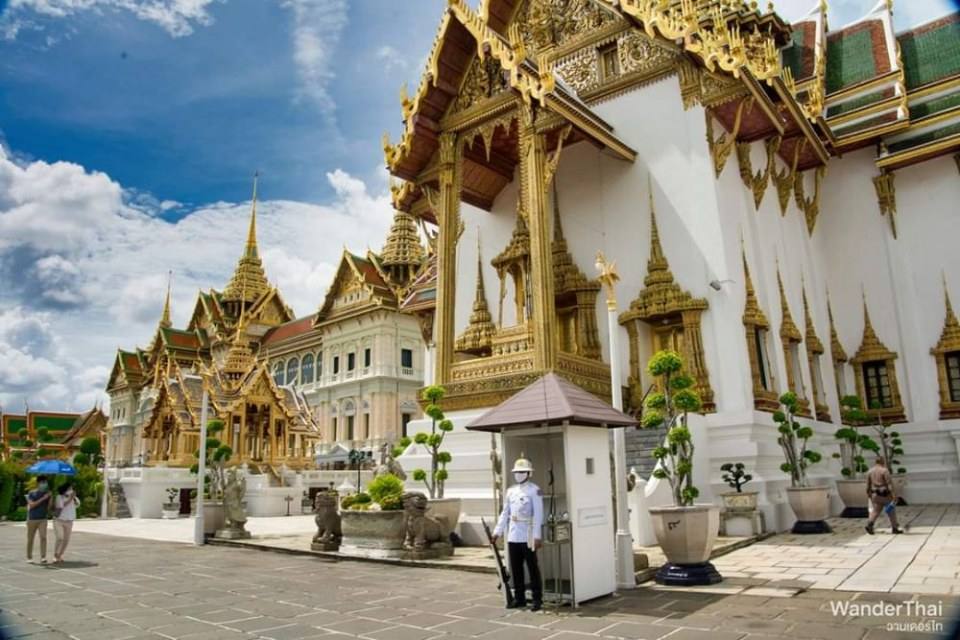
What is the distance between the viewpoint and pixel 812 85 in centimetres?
1666

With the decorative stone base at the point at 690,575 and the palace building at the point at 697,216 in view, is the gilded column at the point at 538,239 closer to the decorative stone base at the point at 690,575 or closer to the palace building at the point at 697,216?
the palace building at the point at 697,216

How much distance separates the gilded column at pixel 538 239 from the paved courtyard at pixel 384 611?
4023mm

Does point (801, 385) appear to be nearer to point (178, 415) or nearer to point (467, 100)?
point (467, 100)

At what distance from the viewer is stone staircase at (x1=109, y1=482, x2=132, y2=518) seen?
23.6 meters

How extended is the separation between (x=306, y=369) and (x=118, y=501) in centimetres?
2247

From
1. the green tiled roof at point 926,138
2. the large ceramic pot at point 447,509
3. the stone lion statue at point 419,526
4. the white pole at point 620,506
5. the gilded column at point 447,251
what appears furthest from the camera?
the green tiled roof at point 926,138

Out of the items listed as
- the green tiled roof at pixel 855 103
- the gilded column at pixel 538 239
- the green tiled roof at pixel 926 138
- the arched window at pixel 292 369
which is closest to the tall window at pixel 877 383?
the green tiled roof at pixel 926 138

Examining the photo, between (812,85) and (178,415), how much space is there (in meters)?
23.9

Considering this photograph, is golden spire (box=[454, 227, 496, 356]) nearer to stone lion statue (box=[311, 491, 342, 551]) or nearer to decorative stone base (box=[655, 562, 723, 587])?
stone lion statue (box=[311, 491, 342, 551])

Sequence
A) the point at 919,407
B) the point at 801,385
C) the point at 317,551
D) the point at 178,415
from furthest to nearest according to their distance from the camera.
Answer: the point at 178,415
the point at 919,407
the point at 801,385
the point at 317,551

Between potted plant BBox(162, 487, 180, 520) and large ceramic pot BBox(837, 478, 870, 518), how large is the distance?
63.2ft

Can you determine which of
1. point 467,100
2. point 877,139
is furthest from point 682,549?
point 877,139

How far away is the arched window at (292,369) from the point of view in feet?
155

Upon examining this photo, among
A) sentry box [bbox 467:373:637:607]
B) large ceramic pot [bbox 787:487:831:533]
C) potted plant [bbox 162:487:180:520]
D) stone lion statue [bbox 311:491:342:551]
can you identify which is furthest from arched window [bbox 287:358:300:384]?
sentry box [bbox 467:373:637:607]
